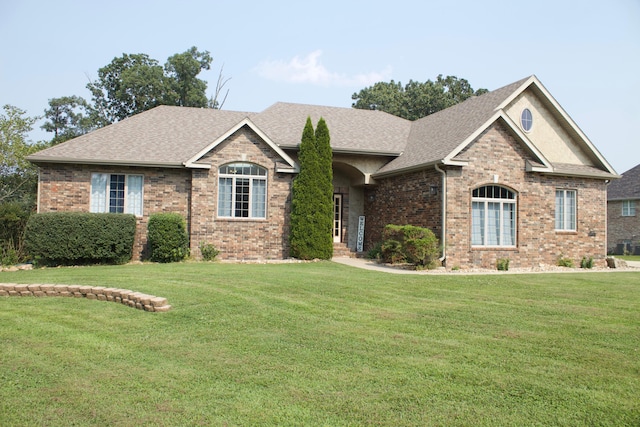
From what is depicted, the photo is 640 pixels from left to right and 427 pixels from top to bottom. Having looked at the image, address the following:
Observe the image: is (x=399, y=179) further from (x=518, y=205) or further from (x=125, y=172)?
(x=125, y=172)

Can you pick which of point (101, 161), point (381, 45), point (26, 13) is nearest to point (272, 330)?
point (381, 45)

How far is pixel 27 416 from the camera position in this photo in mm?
4051

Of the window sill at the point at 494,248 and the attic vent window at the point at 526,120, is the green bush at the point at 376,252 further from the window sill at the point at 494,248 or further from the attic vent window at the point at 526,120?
the attic vent window at the point at 526,120

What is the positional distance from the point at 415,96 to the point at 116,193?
3386cm

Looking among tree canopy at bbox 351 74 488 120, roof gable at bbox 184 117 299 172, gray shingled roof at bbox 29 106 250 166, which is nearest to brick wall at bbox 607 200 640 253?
Result: tree canopy at bbox 351 74 488 120

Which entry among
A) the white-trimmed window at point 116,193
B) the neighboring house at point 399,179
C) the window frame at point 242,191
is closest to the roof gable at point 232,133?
the neighboring house at point 399,179

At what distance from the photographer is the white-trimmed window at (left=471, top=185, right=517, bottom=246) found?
643 inches

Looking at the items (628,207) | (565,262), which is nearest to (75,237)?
(565,262)

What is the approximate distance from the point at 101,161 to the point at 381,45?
10.1m

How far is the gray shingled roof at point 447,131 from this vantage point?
1667 cm

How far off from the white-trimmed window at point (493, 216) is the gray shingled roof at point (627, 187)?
1906 centimetres

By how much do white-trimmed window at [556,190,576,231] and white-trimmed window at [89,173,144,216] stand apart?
15586mm

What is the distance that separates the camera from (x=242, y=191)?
17.6 m

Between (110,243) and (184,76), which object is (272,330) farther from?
(184,76)
